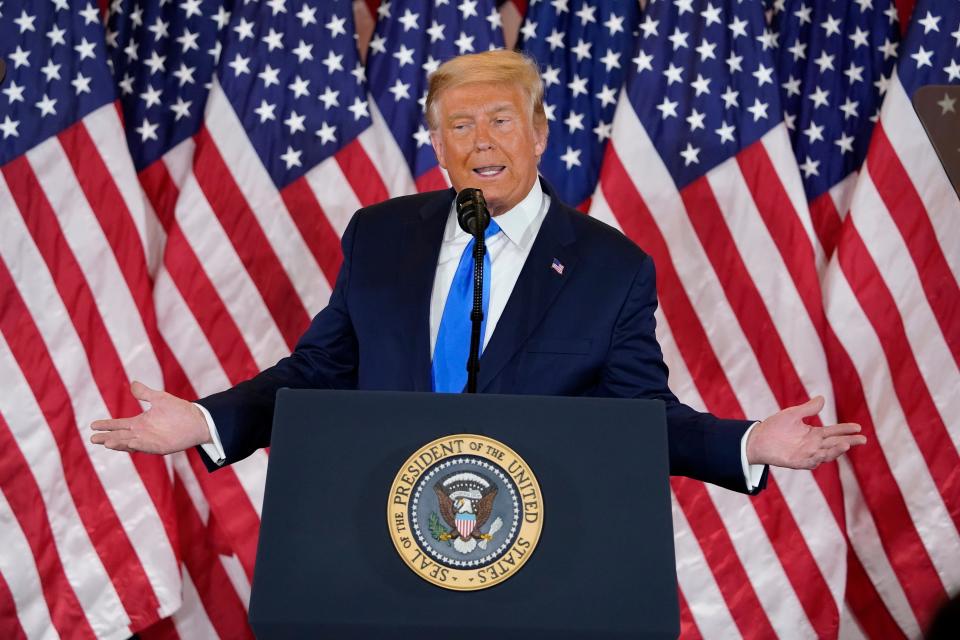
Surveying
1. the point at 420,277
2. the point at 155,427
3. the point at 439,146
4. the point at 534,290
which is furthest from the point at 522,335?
the point at 155,427

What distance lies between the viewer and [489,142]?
7.42 feet

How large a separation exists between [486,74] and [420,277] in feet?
1.43

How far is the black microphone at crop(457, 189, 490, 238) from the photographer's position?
1.76m

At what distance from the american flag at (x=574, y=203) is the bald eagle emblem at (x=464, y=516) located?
229 cm

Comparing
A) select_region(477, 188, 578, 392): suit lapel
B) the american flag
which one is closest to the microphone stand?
select_region(477, 188, 578, 392): suit lapel

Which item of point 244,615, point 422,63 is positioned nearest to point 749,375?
point 422,63

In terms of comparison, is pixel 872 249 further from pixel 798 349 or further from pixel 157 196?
pixel 157 196

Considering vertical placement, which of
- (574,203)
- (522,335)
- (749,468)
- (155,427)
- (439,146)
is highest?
(439,146)

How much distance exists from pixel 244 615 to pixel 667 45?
2.35 meters

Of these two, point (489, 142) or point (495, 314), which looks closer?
point (495, 314)

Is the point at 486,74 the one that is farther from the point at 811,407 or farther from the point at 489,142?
the point at 811,407

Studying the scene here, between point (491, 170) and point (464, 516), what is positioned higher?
point (491, 170)

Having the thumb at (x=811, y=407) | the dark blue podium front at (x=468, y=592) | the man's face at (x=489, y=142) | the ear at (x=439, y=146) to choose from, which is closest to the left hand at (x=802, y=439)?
→ the thumb at (x=811, y=407)

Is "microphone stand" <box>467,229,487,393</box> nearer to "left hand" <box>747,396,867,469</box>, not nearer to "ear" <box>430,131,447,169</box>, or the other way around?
"left hand" <box>747,396,867,469</box>
